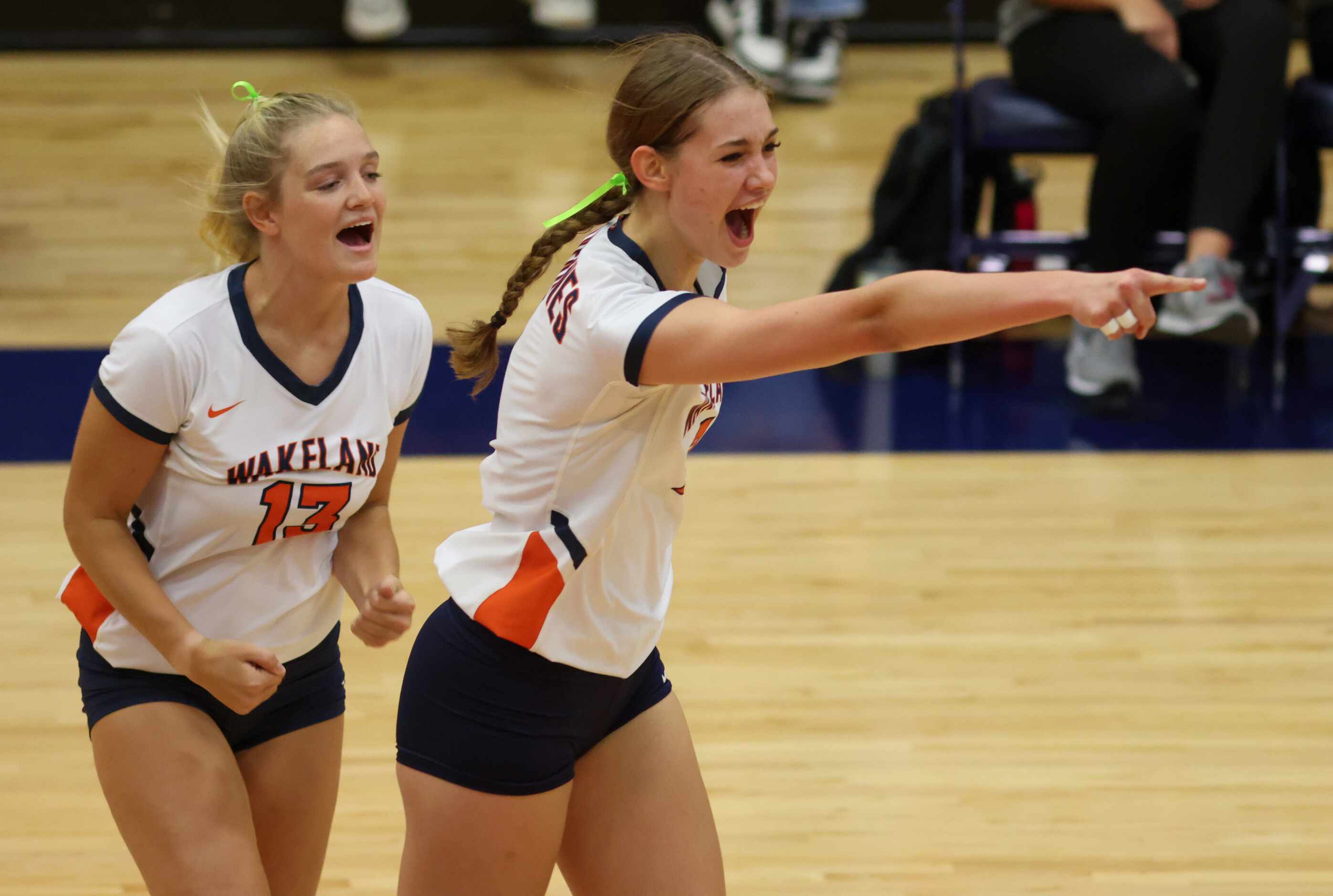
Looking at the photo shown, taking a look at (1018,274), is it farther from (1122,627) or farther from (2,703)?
(2,703)

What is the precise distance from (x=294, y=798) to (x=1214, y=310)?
3072mm

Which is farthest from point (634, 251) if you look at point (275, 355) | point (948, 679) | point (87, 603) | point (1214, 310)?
point (1214, 310)

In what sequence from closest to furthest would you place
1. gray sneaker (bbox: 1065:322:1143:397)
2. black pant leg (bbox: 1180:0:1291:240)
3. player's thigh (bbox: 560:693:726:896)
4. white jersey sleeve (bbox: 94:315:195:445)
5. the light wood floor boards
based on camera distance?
white jersey sleeve (bbox: 94:315:195:445)
player's thigh (bbox: 560:693:726:896)
the light wood floor boards
black pant leg (bbox: 1180:0:1291:240)
gray sneaker (bbox: 1065:322:1143:397)

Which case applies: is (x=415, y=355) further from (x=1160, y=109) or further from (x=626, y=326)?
(x=1160, y=109)

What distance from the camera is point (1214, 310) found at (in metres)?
4.20

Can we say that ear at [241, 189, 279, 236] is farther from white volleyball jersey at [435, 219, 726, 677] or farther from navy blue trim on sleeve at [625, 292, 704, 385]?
navy blue trim on sleeve at [625, 292, 704, 385]

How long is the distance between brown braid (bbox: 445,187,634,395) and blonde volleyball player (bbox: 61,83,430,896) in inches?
5.0

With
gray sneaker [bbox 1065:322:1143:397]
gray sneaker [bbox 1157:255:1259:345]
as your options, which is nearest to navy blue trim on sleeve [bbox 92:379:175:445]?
gray sneaker [bbox 1157:255:1259:345]

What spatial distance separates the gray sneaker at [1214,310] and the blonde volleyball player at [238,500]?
287cm

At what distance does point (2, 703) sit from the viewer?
3008mm

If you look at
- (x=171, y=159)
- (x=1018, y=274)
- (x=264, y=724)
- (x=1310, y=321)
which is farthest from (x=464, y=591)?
(x=171, y=159)

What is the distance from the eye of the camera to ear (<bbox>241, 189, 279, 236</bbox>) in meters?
1.78

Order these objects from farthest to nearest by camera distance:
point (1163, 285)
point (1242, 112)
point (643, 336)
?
point (1242, 112)
point (643, 336)
point (1163, 285)

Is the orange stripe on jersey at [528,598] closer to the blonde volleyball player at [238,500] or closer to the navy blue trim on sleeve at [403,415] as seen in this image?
the blonde volleyball player at [238,500]
